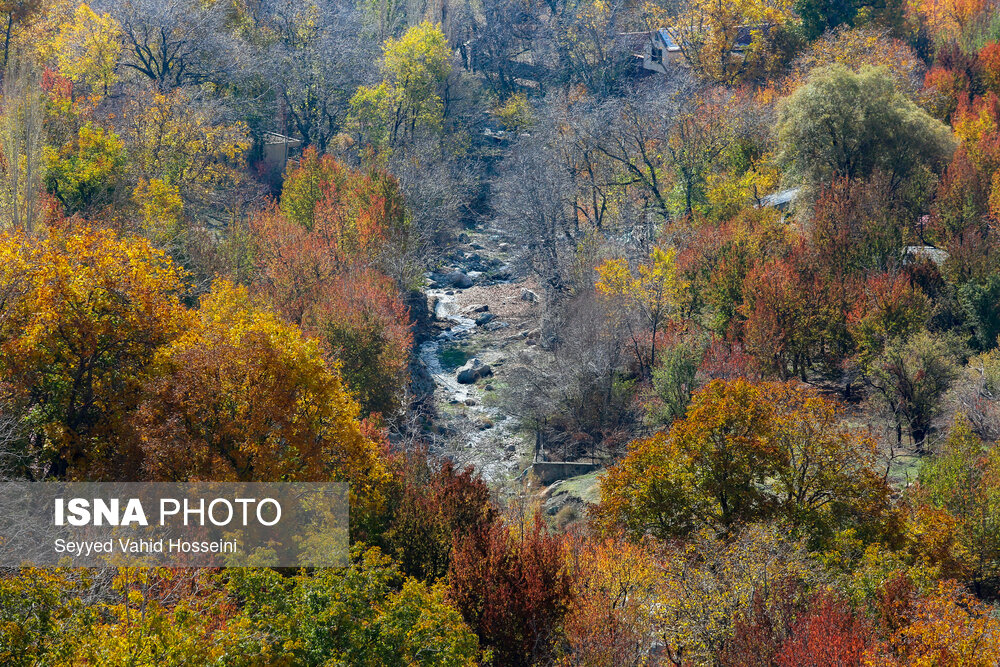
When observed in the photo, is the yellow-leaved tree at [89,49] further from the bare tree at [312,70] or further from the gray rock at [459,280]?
the gray rock at [459,280]

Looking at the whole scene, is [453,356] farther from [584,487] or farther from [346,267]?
[584,487]

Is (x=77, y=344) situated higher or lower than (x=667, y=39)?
lower

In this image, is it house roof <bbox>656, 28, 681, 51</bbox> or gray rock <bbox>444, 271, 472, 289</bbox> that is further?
house roof <bbox>656, 28, 681, 51</bbox>

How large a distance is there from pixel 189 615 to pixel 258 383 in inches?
478

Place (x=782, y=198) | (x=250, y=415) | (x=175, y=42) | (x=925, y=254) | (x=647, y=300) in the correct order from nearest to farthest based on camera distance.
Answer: (x=250, y=415), (x=925, y=254), (x=647, y=300), (x=782, y=198), (x=175, y=42)

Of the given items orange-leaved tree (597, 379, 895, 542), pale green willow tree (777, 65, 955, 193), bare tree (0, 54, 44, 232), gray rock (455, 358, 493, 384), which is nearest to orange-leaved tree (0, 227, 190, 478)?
bare tree (0, 54, 44, 232)

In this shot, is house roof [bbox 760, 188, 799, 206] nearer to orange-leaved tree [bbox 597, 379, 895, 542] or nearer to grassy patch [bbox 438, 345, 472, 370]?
grassy patch [bbox 438, 345, 472, 370]

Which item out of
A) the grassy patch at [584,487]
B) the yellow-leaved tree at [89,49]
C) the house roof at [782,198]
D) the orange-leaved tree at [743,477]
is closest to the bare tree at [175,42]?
the yellow-leaved tree at [89,49]

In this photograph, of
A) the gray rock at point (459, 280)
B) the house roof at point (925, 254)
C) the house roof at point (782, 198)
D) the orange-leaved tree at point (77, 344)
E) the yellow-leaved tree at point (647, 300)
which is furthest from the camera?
the gray rock at point (459, 280)

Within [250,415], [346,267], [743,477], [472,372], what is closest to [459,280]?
[472,372]

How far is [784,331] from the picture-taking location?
45.5m

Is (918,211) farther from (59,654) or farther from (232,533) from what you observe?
(59,654)

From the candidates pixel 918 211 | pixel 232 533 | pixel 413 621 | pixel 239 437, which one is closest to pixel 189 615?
pixel 413 621

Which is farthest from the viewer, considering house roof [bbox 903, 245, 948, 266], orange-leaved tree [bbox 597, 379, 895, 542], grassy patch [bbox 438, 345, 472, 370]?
grassy patch [bbox 438, 345, 472, 370]
